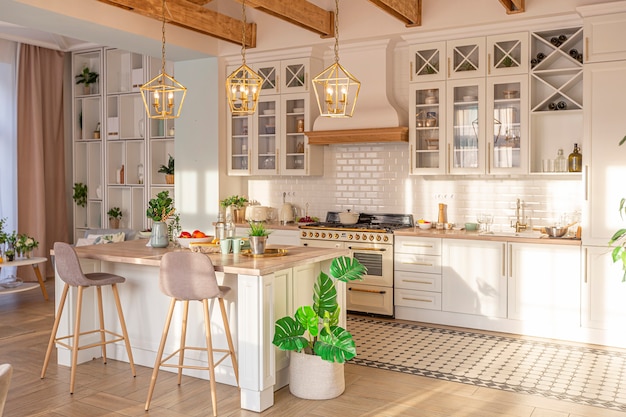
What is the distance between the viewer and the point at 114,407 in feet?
14.3

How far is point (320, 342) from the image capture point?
4.41m

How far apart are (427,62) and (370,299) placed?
2654 mm

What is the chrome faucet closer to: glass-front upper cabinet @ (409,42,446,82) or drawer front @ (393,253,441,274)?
drawer front @ (393,253,441,274)

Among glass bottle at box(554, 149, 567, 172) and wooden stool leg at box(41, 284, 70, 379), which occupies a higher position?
glass bottle at box(554, 149, 567, 172)

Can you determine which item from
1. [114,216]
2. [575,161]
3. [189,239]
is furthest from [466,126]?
[114,216]

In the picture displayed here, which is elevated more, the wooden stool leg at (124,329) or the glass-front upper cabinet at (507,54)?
the glass-front upper cabinet at (507,54)

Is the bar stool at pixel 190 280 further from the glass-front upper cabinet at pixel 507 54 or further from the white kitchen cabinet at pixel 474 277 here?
the glass-front upper cabinet at pixel 507 54

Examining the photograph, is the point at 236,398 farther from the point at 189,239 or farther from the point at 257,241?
the point at 189,239

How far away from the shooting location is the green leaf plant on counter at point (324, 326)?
4297 millimetres

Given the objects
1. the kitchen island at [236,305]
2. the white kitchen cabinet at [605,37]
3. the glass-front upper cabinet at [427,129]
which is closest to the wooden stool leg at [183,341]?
the kitchen island at [236,305]

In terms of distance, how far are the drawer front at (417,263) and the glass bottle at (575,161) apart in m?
1.58

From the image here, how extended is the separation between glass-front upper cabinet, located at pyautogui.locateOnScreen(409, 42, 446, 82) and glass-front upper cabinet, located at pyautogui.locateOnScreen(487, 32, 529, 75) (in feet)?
1.64

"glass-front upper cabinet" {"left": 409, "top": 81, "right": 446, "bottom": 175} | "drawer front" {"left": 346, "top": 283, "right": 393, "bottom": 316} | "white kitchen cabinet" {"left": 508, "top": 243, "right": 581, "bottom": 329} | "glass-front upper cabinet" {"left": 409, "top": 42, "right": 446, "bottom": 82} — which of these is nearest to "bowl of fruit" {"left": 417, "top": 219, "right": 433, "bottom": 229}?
"glass-front upper cabinet" {"left": 409, "top": 81, "right": 446, "bottom": 175}

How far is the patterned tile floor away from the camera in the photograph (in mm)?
4647
